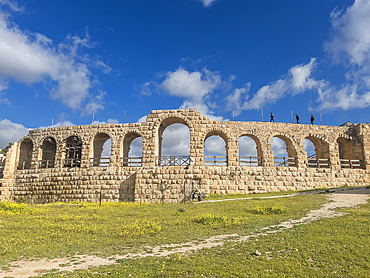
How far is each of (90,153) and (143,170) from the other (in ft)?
21.3

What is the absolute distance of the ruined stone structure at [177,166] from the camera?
2159 centimetres

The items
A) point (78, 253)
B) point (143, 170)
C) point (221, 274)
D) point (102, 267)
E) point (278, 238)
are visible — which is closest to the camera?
point (221, 274)

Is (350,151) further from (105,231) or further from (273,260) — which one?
(105,231)

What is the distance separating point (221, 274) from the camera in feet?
18.7

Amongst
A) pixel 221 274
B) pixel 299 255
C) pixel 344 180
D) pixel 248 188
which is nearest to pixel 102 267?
pixel 221 274

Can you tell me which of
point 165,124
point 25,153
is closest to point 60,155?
point 25,153

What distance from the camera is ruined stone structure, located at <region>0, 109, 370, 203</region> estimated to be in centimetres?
2159

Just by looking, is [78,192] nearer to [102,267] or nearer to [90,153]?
[90,153]

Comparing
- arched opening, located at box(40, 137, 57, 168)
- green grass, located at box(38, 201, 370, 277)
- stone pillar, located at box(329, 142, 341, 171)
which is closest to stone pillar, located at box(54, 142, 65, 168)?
arched opening, located at box(40, 137, 57, 168)

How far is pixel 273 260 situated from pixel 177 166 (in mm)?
15527

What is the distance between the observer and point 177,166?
21.8 m

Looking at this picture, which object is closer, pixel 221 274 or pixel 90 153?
pixel 221 274

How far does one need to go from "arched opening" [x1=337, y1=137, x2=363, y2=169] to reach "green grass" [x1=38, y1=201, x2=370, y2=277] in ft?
63.8

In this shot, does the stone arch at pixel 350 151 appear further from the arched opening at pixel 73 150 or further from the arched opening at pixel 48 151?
the arched opening at pixel 48 151
